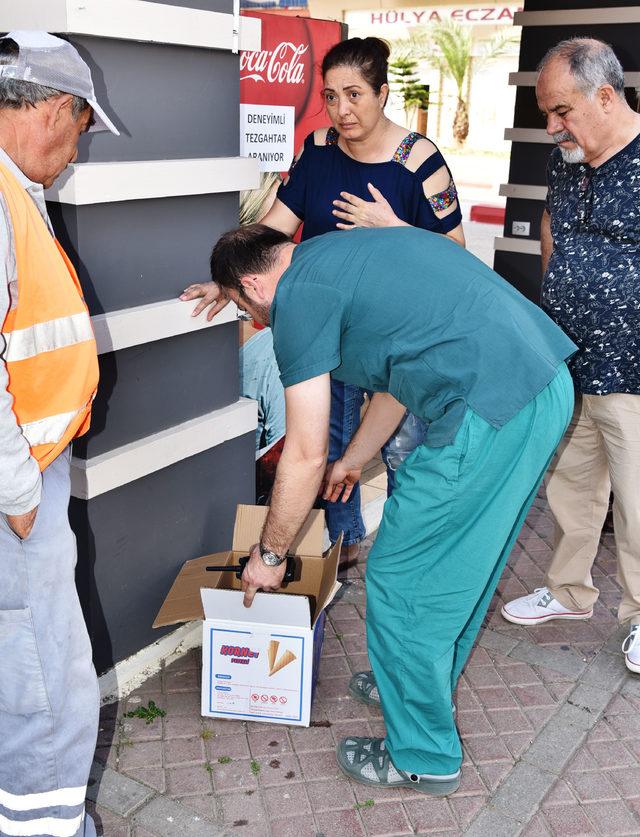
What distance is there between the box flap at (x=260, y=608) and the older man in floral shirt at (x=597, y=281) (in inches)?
54.9

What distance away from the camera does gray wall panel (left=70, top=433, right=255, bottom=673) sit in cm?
314

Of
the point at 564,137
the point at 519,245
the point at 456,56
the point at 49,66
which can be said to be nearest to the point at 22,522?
the point at 49,66

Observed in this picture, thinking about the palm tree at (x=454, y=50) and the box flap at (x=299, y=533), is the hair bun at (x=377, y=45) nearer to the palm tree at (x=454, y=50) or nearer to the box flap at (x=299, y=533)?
the box flap at (x=299, y=533)

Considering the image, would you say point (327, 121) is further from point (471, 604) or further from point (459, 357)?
point (471, 604)

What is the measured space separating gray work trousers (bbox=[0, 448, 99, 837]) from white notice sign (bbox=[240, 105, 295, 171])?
6.55 feet

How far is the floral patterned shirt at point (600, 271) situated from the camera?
3.28 meters

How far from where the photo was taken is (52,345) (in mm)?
2094

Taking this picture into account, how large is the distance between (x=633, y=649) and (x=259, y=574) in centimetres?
170

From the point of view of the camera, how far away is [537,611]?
3.93m

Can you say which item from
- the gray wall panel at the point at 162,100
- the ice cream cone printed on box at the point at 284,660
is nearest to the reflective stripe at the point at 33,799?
the ice cream cone printed on box at the point at 284,660

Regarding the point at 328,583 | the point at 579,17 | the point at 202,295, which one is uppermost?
the point at 579,17

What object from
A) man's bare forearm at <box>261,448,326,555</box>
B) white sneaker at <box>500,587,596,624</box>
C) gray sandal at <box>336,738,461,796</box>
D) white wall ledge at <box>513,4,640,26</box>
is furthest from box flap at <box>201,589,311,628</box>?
white wall ledge at <box>513,4,640,26</box>

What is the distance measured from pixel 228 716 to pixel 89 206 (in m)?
1.79

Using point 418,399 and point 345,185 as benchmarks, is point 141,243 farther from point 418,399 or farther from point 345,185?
point 418,399
